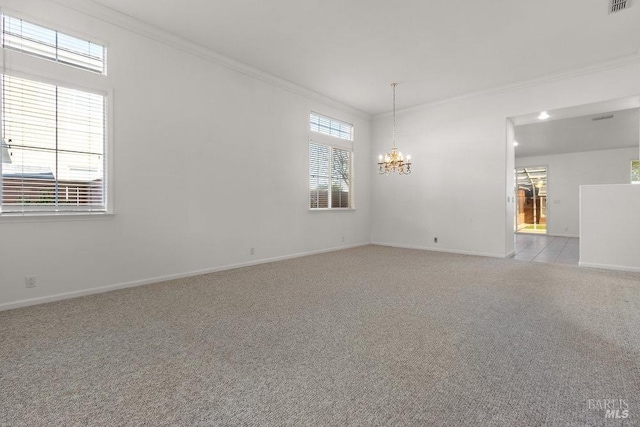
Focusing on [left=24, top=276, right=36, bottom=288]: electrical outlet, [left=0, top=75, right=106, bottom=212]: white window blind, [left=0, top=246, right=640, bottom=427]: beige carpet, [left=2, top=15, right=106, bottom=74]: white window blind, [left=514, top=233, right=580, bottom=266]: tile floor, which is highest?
[left=2, top=15, right=106, bottom=74]: white window blind

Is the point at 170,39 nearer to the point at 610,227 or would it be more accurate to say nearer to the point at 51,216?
the point at 51,216

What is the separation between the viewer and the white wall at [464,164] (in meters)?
5.50

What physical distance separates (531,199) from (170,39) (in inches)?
541

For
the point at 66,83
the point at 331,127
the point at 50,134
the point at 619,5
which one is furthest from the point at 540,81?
the point at 50,134

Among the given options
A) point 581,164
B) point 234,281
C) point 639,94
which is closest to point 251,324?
point 234,281

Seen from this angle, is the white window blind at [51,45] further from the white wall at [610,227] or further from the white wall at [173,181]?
the white wall at [610,227]

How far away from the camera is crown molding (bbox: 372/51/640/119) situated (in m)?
4.98

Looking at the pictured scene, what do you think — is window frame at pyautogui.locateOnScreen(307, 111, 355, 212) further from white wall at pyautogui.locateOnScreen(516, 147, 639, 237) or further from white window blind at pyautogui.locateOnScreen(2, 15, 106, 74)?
white wall at pyautogui.locateOnScreen(516, 147, 639, 237)

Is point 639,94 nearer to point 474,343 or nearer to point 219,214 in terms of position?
point 474,343

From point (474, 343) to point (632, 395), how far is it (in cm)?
85

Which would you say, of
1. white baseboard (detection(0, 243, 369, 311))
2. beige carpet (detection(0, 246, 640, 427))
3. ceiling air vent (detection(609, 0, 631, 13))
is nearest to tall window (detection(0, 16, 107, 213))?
white baseboard (detection(0, 243, 369, 311))

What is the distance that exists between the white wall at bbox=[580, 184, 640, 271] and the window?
451cm

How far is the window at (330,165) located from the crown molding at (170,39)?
2.69ft

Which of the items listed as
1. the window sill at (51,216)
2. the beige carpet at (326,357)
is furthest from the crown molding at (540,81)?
the window sill at (51,216)
